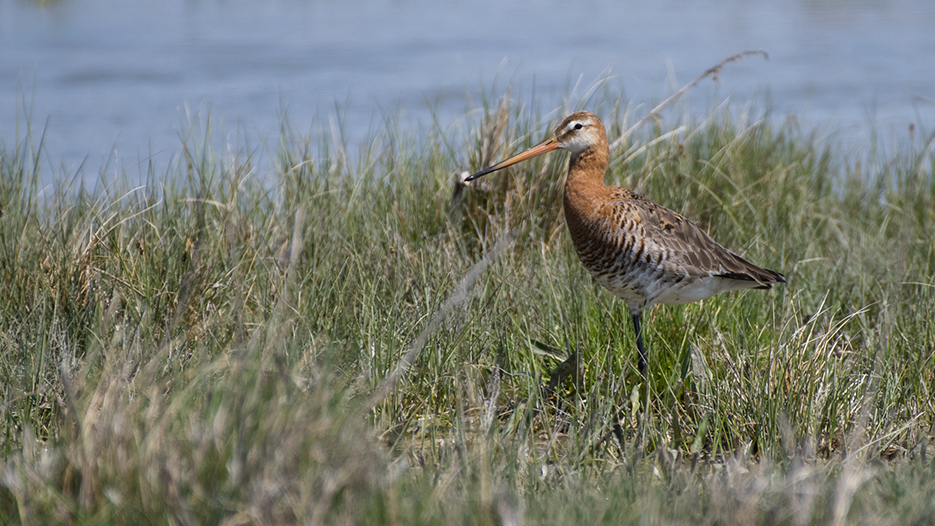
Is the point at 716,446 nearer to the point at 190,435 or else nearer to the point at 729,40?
the point at 190,435

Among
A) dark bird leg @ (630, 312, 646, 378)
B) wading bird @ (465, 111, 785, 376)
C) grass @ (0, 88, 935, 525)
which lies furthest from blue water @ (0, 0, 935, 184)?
dark bird leg @ (630, 312, 646, 378)

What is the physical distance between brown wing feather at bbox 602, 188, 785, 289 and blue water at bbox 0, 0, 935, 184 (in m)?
2.16

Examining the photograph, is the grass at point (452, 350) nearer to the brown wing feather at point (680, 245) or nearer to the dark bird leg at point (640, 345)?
the dark bird leg at point (640, 345)

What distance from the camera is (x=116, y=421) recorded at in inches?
93.4

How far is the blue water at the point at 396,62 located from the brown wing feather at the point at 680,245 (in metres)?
2.16

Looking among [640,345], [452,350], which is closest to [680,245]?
[640,345]

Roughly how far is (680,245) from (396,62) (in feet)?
31.4

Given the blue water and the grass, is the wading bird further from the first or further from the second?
the blue water

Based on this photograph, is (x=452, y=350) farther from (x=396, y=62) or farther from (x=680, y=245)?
(x=396, y=62)

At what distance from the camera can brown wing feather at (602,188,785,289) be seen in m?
4.12

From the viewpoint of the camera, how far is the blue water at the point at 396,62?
9.42 meters

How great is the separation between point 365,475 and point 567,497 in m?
0.66

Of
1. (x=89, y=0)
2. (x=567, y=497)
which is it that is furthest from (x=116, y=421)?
(x=89, y=0)

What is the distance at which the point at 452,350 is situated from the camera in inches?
159
